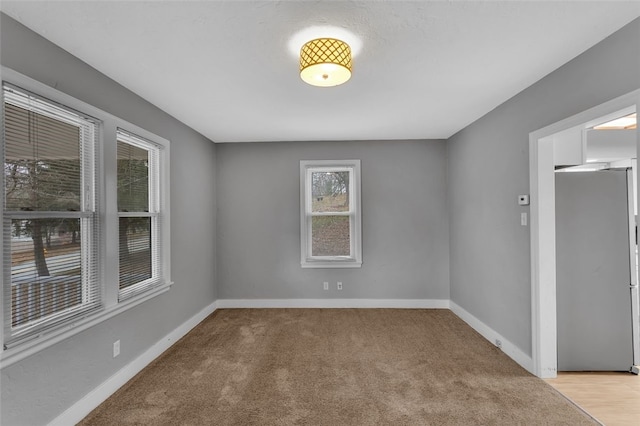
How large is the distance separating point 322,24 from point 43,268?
2292 millimetres

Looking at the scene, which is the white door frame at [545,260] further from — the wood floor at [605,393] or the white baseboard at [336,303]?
the white baseboard at [336,303]

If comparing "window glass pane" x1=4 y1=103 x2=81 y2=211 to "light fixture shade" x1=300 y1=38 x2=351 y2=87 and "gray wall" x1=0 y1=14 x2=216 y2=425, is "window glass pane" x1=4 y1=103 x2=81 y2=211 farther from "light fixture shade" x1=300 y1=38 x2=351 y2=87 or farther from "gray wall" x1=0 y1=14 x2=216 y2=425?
"light fixture shade" x1=300 y1=38 x2=351 y2=87

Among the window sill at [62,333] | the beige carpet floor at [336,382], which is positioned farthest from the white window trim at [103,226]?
the beige carpet floor at [336,382]

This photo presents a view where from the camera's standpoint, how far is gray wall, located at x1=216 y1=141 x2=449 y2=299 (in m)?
4.63

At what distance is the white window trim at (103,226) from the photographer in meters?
1.71

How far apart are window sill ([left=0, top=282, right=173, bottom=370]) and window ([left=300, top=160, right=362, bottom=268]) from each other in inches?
95.9

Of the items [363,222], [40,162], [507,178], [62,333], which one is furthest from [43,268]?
[507,178]

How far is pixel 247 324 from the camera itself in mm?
3988

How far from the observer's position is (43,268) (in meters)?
1.93

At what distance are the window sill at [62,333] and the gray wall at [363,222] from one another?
6.46ft

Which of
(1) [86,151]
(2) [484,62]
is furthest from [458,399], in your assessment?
(1) [86,151]

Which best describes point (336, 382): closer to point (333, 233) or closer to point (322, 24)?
point (333, 233)

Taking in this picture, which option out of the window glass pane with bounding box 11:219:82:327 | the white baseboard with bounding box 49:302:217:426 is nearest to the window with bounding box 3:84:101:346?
the window glass pane with bounding box 11:219:82:327

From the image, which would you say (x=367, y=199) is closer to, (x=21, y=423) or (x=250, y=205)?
(x=250, y=205)
